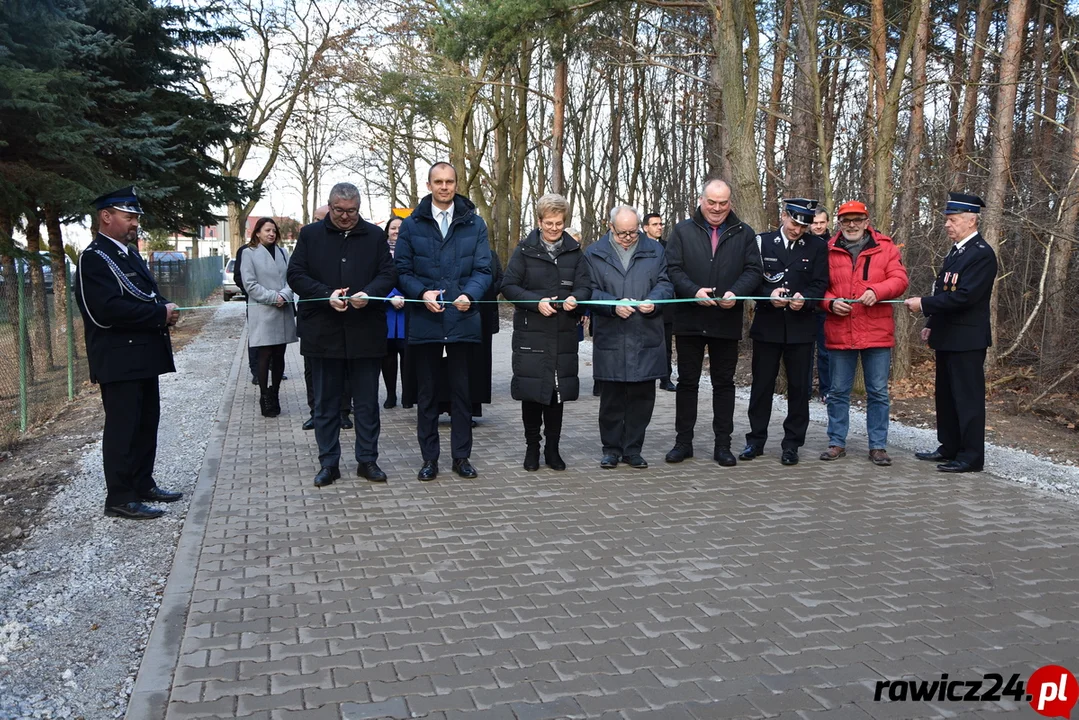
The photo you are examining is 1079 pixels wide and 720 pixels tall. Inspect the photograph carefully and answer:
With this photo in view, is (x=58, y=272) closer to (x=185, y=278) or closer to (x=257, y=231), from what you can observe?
(x=257, y=231)

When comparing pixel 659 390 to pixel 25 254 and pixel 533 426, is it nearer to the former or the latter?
pixel 533 426

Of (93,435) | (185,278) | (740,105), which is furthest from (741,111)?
(185,278)

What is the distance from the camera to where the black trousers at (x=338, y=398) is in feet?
22.4

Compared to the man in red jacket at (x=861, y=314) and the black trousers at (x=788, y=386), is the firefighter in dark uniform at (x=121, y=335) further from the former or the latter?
the man in red jacket at (x=861, y=314)

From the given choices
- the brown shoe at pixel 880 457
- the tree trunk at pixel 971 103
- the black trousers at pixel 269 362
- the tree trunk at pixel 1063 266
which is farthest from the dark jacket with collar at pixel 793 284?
the tree trunk at pixel 971 103

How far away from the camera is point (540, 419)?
731cm

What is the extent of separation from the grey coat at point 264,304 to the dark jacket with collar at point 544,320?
11.3 feet

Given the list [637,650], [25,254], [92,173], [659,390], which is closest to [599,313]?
[637,650]

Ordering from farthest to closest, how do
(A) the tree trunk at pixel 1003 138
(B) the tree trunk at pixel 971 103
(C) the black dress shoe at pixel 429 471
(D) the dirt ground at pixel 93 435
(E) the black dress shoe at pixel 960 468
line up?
(B) the tree trunk at pixel 971 103
(A) the tree trunk at pixel 1003 138
(E) the black dress shoe at pixel 960 468
(C) the black dress shoe at pixel 429 471
(D) the dirt ground at pixel 93 435

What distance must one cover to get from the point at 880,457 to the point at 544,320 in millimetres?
2898

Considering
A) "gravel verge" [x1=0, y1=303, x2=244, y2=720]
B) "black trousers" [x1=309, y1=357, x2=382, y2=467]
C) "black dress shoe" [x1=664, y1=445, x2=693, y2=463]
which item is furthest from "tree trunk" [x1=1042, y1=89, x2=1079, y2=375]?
"gravel verge" [x1=0, y1=303, x2=244, y2=720]

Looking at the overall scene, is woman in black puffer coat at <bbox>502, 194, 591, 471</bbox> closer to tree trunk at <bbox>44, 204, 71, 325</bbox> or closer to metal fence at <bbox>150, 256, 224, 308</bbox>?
tree trunk at <bbox>44, 204, 71, 325</bbox>

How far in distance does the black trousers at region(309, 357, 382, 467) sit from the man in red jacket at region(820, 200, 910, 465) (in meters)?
3.60

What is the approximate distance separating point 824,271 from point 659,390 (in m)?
4.40
